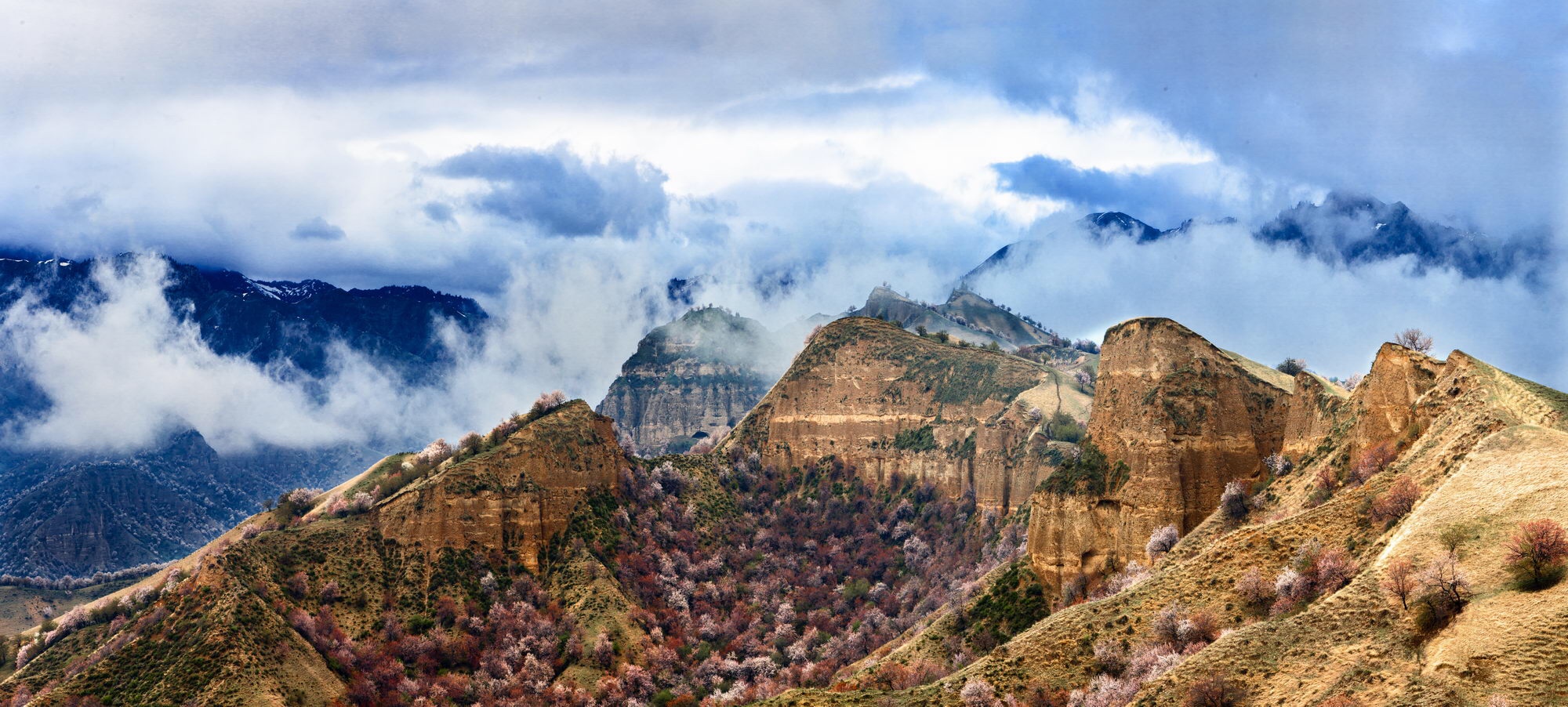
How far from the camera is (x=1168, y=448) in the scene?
328 ft

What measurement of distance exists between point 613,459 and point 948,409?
52.1 m

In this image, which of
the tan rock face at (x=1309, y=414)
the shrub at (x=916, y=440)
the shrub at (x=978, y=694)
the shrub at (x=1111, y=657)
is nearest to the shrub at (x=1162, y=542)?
the tan rock face at (x=1309, y=414)

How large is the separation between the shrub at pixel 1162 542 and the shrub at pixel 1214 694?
41.0m

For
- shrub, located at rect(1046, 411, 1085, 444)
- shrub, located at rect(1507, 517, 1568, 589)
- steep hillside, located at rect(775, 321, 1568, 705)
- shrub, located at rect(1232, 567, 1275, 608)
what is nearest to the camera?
shrub, located at rect(1507, 517, 1568, 589)

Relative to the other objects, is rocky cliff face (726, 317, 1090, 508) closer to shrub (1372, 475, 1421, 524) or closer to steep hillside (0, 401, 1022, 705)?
steep hillside (0, 401, 1022, 705)

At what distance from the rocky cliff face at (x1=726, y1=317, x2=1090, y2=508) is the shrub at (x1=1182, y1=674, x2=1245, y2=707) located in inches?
3642

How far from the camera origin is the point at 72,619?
120688mm

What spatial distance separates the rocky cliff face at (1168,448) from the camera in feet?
325

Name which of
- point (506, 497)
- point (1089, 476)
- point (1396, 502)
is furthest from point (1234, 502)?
point (506, 497)

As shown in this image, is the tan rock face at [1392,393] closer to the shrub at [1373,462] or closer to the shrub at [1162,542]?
the shrub at [1373,462]

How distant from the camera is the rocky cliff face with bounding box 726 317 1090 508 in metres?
156

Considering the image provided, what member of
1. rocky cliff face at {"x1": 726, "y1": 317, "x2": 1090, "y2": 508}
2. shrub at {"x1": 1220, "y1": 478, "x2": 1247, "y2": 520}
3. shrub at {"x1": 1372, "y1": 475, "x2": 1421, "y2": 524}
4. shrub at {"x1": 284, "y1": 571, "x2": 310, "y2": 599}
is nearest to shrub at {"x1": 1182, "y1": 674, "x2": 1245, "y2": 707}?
shrub at {"x1": 1372, "y1": 475, "x2": 1421, "y2": 524}

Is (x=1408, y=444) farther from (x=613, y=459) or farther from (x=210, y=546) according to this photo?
(x=210, y=546)

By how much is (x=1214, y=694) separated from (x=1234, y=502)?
3829 centimetres
